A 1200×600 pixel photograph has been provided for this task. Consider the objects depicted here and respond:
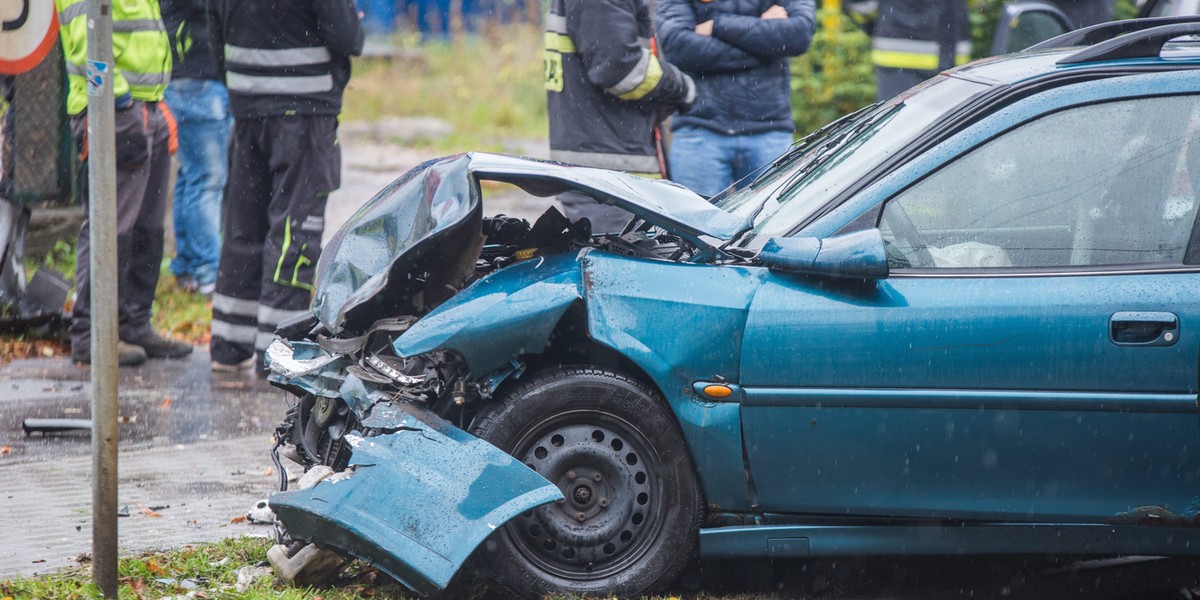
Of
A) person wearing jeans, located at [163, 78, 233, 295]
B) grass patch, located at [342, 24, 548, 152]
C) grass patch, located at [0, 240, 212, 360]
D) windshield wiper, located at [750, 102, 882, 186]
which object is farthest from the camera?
grass patch, located at [342, 24, 548, 152]

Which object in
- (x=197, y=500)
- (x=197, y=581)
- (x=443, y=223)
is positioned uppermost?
(x=443, y=223)

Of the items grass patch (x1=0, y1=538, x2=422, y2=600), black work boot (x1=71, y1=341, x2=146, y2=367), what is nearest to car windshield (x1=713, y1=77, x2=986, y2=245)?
grass patch (x1=0, y1=538, x2=422, y2=600)

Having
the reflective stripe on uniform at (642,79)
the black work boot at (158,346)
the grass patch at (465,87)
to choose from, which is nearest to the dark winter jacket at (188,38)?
the black work boot at (158,346)

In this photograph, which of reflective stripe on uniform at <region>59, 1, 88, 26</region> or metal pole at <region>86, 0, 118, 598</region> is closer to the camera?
metal pole at <region>86, 0, 118, 598</region>

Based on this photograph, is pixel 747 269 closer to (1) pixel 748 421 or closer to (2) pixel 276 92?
(1) pixel 748 421

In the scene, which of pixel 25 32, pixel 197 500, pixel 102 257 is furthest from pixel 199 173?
pixel 102 257

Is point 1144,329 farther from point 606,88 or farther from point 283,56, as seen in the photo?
point 283,56

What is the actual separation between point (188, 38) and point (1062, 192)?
5712 millimetres

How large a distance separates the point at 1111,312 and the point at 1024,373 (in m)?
0.28

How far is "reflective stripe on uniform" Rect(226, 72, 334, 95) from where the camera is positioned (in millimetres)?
6066

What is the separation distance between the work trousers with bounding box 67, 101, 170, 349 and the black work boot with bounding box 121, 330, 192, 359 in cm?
3

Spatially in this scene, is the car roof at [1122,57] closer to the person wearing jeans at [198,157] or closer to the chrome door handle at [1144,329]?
the chrome door handle at [1144,329]

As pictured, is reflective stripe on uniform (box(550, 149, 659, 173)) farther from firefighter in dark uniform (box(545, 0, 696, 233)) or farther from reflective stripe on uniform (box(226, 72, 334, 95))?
reflective stripe on uniform (box(226, 72, 334, 95))

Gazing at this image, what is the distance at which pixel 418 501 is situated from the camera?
3.44 m
